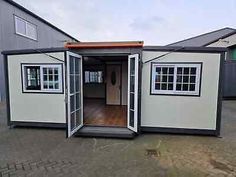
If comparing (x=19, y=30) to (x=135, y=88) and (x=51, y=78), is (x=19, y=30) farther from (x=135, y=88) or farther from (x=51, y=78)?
(x=135, y=88)

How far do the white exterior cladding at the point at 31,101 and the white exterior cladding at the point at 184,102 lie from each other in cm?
262

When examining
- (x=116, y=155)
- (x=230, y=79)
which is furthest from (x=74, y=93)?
(x=230, y=79)

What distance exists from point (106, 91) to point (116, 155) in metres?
5.71

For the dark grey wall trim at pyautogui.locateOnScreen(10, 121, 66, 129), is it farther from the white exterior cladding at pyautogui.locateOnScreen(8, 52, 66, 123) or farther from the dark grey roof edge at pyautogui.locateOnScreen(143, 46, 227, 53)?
the dark grey roof edge at pyautogui.locateOnScreen(143, 46, 227, 53)

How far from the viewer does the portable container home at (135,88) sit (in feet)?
15.9

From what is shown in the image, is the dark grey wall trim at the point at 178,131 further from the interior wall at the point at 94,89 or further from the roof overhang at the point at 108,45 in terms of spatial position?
the interior wall at the point at 94,89

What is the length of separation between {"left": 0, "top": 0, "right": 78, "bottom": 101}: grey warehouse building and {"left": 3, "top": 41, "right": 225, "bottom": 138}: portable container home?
6.47m

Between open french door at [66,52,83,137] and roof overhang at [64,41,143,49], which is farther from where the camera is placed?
roof overhang at [64,41,143,49]

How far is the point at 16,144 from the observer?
4.38 m

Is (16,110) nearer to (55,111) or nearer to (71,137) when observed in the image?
(55,111)

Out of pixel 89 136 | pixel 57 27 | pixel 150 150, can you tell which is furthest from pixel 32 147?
pixel 57 27

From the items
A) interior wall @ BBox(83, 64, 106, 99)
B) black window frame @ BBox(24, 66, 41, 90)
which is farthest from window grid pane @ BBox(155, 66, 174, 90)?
interior wall @ BBox(83, 64, 106, 99)

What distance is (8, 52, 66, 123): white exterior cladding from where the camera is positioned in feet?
17.9

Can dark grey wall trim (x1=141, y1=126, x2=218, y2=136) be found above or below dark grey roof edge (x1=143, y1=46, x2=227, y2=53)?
below
